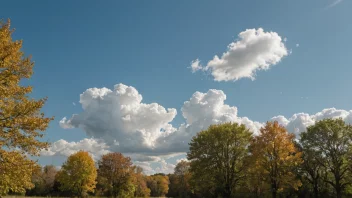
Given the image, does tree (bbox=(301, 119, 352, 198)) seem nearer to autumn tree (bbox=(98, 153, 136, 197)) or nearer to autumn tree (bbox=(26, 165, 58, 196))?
autumn tree (bbox=(98, 153, 136, 197))

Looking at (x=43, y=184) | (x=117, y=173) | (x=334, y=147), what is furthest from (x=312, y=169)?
(x=43, y=184)

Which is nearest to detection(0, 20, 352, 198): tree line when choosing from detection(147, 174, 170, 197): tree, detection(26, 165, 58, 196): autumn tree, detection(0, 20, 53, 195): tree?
detection(0, 20, 53, 195): tree

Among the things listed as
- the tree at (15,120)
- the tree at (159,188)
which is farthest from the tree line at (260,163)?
the tree at (159,188)

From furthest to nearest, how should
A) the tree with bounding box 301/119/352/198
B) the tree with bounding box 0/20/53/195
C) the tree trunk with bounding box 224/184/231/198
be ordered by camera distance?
the tree with bounding box 301/119/352/198 < the tree trunk with bounding box 224/184/231/198 < the tree with bounding box 0/20/53/195

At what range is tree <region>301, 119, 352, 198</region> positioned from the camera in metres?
48.8

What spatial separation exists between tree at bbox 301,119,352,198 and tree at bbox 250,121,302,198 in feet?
46.0

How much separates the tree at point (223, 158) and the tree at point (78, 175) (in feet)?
87.7

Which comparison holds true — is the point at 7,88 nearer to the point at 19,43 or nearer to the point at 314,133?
the point at 19,43

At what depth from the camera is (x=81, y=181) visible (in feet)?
201

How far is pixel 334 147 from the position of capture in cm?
4947

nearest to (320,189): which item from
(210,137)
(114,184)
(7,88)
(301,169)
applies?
(301,169)

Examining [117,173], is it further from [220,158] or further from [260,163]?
[260,163]

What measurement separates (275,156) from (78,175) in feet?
138

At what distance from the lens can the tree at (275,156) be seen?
3884cm
